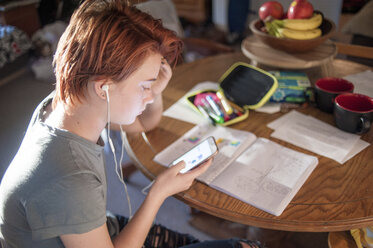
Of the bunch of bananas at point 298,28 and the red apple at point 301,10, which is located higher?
the red apple at point 301,10

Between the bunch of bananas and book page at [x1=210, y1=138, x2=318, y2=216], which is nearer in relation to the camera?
book page at [x1=210, y1=138, x2=318, y2=216]

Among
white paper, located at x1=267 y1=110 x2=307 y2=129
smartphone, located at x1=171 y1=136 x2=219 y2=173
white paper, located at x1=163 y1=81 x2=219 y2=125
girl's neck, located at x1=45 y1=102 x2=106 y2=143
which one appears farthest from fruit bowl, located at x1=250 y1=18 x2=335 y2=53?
girl's neck, located at x1=45 y1=102 x2=106 y2=143

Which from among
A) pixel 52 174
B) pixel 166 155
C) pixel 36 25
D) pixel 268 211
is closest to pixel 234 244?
pixel 268 211

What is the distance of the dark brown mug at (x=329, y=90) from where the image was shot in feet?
4.05

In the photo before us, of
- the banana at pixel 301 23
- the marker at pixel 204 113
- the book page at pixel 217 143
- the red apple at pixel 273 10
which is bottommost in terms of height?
the book page at pixel 217 143

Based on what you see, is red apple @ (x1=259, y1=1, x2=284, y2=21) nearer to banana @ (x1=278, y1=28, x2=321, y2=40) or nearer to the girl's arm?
banana @ (x1=278, y1=28, x2=321, y2=40)

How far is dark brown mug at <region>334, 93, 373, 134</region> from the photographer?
109 cm

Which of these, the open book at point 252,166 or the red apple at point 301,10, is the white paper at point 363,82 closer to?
the red apple at point 301,10

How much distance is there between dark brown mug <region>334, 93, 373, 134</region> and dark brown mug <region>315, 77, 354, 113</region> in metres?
0.05

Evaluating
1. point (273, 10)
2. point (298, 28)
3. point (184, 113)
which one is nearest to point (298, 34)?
point (298, 28)

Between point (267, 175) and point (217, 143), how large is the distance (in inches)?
8.6

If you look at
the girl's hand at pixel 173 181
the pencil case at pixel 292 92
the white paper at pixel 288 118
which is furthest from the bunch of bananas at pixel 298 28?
the girl's hand at pixel 173 181

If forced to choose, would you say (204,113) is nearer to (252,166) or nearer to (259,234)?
(252,166)

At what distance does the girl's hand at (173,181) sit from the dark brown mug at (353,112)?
52 centimetres
